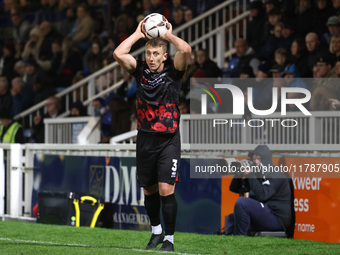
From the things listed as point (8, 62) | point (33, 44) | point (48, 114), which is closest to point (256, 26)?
point (48, 114)

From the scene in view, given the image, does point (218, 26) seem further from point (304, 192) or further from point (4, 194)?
point (304, 192)

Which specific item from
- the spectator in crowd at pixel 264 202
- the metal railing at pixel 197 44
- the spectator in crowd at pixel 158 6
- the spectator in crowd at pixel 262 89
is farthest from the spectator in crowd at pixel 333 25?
the spectator in crowd at pixel 158 6

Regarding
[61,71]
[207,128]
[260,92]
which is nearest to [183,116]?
[207,128]

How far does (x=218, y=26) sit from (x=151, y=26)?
30.4ft

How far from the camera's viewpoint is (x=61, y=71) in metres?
20.0

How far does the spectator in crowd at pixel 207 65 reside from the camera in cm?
1494

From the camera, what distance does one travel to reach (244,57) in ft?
49.0

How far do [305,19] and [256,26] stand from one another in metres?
1.29

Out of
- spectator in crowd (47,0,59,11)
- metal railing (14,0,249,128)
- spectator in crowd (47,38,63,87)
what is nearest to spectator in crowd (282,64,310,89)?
metal railing (14,0,249,128)

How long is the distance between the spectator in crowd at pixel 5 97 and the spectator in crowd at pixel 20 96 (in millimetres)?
126

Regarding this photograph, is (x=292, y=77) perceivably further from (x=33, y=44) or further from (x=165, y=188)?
(x=33, y=44)

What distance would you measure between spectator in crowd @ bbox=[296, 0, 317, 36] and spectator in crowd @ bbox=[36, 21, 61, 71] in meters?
7.69

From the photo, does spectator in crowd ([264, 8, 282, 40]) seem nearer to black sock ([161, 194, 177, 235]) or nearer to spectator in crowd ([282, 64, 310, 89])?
spectator in crowd ([282, 64, 310, 89])

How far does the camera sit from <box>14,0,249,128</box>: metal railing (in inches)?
674
